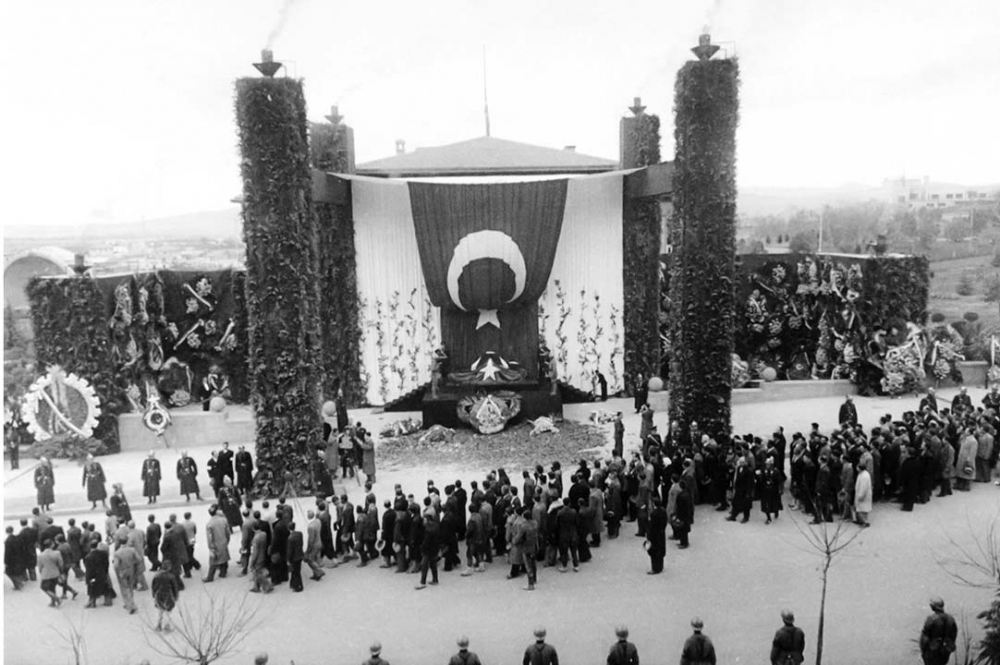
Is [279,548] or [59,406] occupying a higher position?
[59,406]

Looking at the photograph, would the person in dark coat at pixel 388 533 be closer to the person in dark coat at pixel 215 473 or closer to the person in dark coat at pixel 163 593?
the person in dark coat at pixel 163 593

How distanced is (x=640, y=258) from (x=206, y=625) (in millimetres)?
15735

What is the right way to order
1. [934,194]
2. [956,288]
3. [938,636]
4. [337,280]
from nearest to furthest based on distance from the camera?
[938,636], [337,280], [956,288], [934,194]

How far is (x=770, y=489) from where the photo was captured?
13.1 metres

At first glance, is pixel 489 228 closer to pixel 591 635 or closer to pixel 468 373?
pixel 468 373

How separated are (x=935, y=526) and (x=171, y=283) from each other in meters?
19.3

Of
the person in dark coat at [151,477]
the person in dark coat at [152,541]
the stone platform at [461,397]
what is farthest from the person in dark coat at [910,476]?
the person in dark coat at [151,477]

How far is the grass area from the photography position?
31984mm

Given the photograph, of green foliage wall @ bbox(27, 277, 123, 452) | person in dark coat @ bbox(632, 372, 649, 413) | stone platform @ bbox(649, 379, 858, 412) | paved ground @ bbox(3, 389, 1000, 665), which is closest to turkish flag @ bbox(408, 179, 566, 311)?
person in dark coat @ bbox(632, 372, 649, 413)

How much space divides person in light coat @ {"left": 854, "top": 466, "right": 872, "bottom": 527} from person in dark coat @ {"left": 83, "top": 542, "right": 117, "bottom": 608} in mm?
11209

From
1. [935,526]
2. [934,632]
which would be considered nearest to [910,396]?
[935,526]

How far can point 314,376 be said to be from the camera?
15.7 meters

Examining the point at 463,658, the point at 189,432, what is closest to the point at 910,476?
the point at 463,658

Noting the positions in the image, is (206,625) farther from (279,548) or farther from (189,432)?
(189,432)
